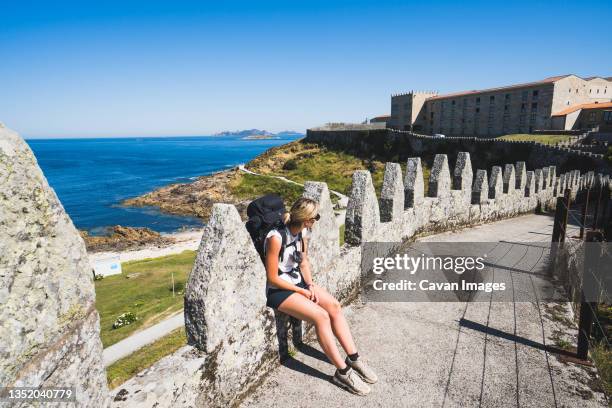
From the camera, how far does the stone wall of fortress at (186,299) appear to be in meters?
1.62

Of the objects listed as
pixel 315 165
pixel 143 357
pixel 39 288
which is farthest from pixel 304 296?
pixel 315 165

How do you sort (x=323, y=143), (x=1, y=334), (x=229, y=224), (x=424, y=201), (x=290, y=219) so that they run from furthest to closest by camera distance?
1. (x=323, y=143)
2. (x=424, y=201)
3. (x=290, y=219)
4. (x=229, y=224)
5. (x=1, y=334)

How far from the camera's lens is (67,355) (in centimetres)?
183

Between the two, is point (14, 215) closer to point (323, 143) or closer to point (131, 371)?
point (131, 371)

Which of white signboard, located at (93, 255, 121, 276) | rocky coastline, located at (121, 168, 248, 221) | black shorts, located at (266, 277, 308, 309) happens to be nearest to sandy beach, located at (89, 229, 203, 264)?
white signboard, located at (93, 255, 121, 276)

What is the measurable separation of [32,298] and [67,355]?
0.38 meters

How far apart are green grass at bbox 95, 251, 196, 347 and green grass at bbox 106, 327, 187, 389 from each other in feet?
6.54

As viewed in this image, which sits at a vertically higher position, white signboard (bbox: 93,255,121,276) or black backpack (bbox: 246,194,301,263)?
black backpack (bbox: 246,194,301,263)

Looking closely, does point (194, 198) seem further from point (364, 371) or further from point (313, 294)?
point (364, 371)

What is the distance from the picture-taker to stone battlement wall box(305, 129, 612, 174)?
28.9 meters

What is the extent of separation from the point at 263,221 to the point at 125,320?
52.6ft

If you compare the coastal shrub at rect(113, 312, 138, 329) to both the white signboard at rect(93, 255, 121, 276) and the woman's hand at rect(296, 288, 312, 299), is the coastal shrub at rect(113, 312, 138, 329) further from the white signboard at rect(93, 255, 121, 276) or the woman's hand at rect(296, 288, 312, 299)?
the woman's hand at rect(296, 288, 312, 299)

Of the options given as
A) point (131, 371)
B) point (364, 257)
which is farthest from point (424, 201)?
point (131, 371)
